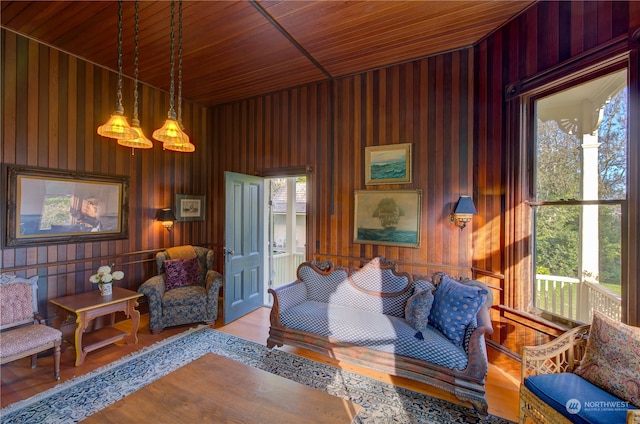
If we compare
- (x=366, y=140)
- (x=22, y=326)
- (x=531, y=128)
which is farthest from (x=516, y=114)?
(x=22, y=326)

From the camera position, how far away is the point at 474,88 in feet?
9.91

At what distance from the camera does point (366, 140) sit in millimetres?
3631

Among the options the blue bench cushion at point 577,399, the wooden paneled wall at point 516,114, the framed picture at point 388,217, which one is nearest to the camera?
the blue bench cushion at point 577,399

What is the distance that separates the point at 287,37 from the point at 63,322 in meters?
4.29

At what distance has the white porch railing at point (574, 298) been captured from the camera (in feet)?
6.53

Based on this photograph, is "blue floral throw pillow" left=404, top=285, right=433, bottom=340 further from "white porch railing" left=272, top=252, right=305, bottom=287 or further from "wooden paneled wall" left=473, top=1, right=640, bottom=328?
"white porch railing" left=272, top=252, right=305, bottom=287

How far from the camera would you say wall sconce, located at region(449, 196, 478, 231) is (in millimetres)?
2846

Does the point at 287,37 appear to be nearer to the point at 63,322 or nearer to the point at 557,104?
the point at 557,104

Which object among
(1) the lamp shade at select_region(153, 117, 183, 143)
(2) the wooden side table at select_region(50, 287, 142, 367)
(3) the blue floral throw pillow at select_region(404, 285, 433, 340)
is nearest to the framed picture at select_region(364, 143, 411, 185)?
(3) the blue floral throw pillow at select_region(404, 285, 433, 340)

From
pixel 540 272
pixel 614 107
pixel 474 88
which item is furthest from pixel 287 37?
pixel 540 272

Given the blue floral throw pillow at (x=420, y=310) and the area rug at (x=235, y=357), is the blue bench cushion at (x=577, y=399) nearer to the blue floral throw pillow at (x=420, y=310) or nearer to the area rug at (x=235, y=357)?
the area rug at (x=235, y=357)

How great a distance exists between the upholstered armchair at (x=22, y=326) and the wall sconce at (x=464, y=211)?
169 inches

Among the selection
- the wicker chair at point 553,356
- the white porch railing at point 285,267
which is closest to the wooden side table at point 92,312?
the white porch railing at point 285,267

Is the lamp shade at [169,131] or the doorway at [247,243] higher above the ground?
the lamp shade at [169,131]
